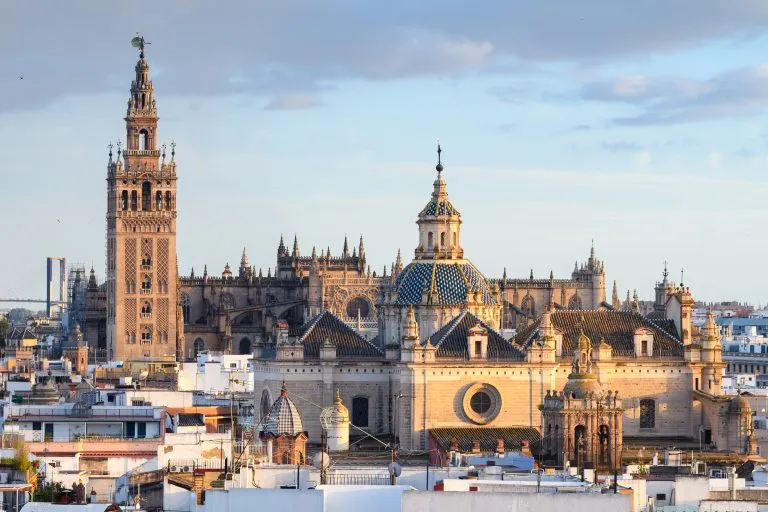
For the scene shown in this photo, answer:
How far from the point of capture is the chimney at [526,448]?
8500cm

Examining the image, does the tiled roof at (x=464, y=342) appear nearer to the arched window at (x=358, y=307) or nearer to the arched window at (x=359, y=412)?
the arched window at (x=359, y=412)

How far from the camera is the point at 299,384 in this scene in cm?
9700

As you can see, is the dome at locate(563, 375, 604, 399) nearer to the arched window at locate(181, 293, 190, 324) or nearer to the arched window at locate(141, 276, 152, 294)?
the arched window at locate(141, 276, 152, 294)

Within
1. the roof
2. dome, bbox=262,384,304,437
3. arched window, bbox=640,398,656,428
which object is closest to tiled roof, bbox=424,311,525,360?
arched window, bbox=640,398,656,428

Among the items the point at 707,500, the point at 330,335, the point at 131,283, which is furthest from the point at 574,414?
the point at 131,283

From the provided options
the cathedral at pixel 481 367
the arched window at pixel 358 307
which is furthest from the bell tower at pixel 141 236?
the cathedral at pixel 481 367

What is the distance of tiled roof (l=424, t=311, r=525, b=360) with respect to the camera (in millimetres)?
96250

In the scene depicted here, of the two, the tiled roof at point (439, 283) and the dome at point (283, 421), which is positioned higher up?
the tiled roof at point (439, 283)

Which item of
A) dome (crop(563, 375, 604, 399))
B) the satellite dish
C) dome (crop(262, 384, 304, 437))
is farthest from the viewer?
dome (crop(563, 375, 604, 399))

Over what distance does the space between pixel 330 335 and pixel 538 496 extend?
4851 centimetres

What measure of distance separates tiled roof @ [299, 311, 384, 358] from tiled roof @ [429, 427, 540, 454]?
4458mm

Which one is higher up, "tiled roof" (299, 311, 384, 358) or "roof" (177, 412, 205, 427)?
"tiled roof" (299, 311, 384, 358)

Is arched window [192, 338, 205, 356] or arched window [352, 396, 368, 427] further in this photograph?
arched window [192, 338, 205, 356]

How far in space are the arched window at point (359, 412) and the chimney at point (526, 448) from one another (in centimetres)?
743
